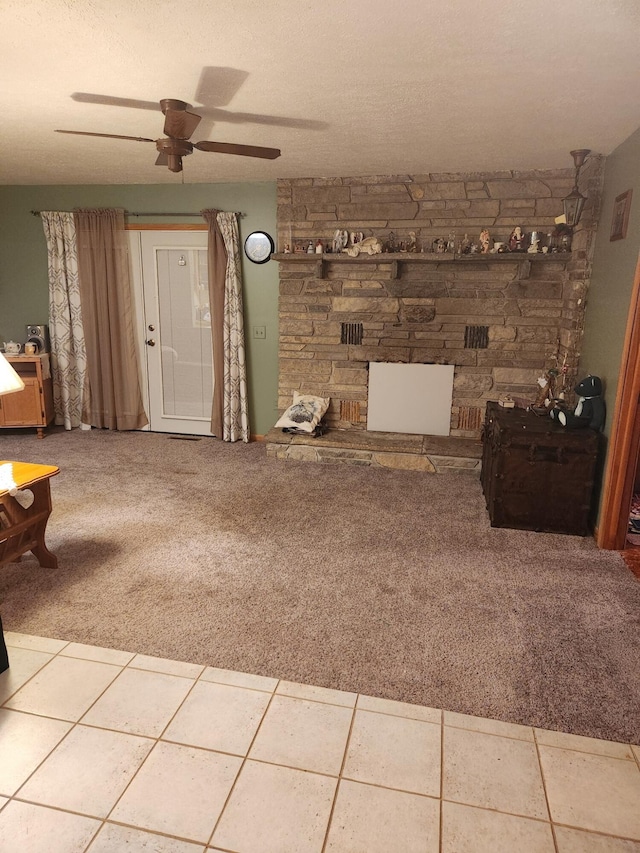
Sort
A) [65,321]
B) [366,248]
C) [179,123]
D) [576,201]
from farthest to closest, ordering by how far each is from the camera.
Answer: [65,321], [366,248], [576,201], [179,123]

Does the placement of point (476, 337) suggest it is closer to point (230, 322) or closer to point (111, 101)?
point (230, 322)

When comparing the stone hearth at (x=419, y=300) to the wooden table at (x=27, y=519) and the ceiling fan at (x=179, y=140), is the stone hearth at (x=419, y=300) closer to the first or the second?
the ceiling fan at (x=179, y=140)

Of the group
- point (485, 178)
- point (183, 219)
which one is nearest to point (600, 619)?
point (485, 178)

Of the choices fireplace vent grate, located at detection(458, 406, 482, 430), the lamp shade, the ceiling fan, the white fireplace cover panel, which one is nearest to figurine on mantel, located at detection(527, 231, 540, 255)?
the white fireplace cover panel

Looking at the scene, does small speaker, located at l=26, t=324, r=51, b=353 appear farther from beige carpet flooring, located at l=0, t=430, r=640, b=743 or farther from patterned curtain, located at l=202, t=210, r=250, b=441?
beige carpet flooring, located at l=0, t=430, r=640, b=743

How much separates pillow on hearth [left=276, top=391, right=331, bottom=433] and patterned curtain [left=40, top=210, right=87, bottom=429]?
7.33 ft

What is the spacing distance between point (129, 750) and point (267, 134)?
3.27m

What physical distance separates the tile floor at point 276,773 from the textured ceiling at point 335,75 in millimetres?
2427

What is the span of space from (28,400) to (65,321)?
0.86 m

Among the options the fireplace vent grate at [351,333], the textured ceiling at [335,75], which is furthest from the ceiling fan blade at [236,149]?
the fireplace vent grate at [351,333]

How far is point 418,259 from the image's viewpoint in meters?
4.64

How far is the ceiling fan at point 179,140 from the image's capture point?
105 inches

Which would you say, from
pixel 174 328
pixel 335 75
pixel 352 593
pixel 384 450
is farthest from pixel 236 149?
pixel 174 328

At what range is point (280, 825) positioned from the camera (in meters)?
1.60
